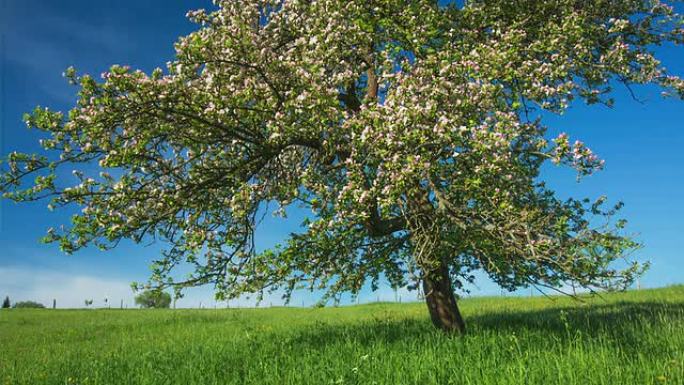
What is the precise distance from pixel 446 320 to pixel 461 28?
8063 mm

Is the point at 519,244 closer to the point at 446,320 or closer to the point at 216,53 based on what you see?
the point at 446,320

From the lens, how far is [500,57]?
11.5 metres

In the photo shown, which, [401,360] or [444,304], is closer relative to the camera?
[401,360]

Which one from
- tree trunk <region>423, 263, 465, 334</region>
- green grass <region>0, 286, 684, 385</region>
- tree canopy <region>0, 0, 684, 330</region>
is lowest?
green grass <region>0, 286, 684, 385</region>

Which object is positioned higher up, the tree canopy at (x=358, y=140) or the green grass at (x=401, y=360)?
the tree canopy at (x=358, y=140)

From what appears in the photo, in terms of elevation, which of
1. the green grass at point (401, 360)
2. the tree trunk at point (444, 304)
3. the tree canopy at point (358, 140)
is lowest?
the green grass at point (401, 360)

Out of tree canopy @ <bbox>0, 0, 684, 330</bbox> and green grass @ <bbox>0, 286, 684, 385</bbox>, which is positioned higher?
tree canopy @ <bbox>0, 0, 684, 330</bbox>

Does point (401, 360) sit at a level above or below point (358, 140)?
below

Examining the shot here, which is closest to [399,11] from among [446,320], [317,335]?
[446,320]

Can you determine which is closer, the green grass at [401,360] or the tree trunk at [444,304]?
the green grass at [401,360]

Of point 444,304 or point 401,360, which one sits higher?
point 444,304

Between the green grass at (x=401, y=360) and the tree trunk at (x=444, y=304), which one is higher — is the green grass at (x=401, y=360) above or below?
below

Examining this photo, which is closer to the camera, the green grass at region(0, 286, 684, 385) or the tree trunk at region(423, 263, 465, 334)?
the green grass at region(0, 286, 684, 385)

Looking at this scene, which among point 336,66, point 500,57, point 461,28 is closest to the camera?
point 500,57
